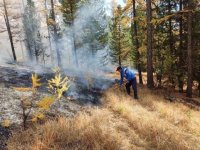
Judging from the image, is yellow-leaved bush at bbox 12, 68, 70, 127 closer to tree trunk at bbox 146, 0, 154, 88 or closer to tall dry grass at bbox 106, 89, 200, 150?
tall dry grass at bbox 106, 89, 200, 150

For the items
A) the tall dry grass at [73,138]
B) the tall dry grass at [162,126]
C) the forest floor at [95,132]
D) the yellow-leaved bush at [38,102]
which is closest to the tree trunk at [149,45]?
the tall dry grass at [162,126]

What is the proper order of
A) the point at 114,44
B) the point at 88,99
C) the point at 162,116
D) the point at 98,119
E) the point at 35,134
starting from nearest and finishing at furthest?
1. the point at 35,134
2. the point at 98,119
3. the point at 162,116
4. the point at 88,99
5. the point at 114,44

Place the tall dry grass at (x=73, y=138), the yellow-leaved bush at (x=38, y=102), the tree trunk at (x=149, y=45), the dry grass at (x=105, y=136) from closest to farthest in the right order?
the tall dry grass at (x=73, y=138), the dry grass at (x=105, y=136), the yellow-leaved bush at (x=38, y=102), the tree trunk at (x=149, y=45)

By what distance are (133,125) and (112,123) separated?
582 millimetres

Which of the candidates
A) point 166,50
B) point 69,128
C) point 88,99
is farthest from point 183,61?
point 69,128

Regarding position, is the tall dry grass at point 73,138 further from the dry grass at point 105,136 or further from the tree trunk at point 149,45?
the tree trunk at point 149,45

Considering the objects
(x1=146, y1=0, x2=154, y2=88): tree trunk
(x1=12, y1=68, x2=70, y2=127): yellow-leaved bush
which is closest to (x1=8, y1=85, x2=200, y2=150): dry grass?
(x1=12, y1=68, x2=70, y2=127): yellow-leaved bush

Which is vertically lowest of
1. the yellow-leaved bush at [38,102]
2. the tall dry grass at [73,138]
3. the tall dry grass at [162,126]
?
the tall dry grass at [162,126]

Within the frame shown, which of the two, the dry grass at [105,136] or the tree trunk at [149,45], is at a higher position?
the tree trunk at [149,45]

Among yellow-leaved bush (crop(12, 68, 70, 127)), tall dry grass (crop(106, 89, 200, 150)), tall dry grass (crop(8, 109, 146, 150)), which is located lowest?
tall dry grass (crop(106, 89, 200, 150))

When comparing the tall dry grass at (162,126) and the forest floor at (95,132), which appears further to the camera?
the tall dry grass at (162,126)

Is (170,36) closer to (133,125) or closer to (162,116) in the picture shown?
(162,116)

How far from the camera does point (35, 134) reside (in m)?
5.71

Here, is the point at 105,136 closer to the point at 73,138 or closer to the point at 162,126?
the point at 73,138
